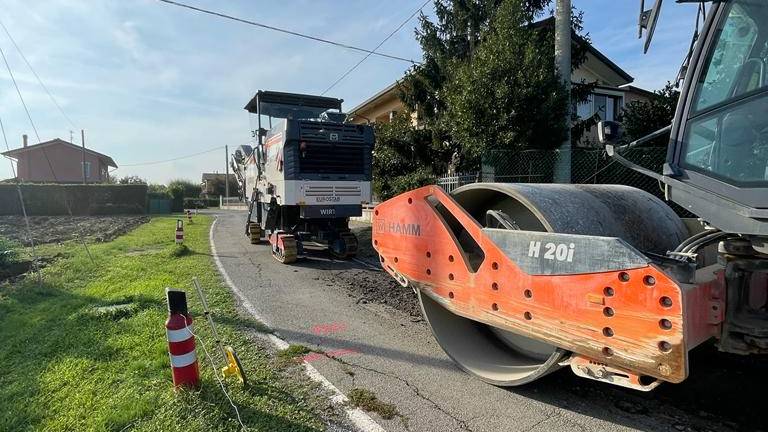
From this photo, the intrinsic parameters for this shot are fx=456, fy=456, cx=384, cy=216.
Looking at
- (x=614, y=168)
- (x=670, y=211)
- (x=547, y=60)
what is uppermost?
(x=547, y=60)

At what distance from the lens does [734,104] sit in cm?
254

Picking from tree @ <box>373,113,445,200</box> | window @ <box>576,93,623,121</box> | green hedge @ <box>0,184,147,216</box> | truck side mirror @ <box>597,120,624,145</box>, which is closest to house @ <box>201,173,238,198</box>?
green hedge @ <box>0,184,147,216</box>

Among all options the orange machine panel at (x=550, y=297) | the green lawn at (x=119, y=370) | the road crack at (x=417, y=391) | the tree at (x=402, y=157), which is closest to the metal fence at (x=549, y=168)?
the tree at (x=402, y=157)

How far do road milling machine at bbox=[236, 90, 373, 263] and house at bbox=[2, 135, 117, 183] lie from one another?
148 feet

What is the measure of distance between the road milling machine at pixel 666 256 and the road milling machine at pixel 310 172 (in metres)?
6.75

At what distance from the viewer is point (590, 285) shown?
258 centimetres

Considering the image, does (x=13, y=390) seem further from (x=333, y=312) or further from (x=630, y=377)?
(x=630, y=377)

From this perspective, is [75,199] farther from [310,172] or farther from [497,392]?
[497,392]

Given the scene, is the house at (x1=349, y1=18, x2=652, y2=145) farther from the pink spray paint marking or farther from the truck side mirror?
the truck side mirror

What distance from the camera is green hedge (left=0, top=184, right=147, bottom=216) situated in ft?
103

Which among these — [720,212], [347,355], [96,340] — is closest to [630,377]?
[720,212]

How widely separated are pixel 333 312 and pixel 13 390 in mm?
3229

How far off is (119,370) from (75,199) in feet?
115

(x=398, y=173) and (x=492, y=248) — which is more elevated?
(x=398, y=173)
